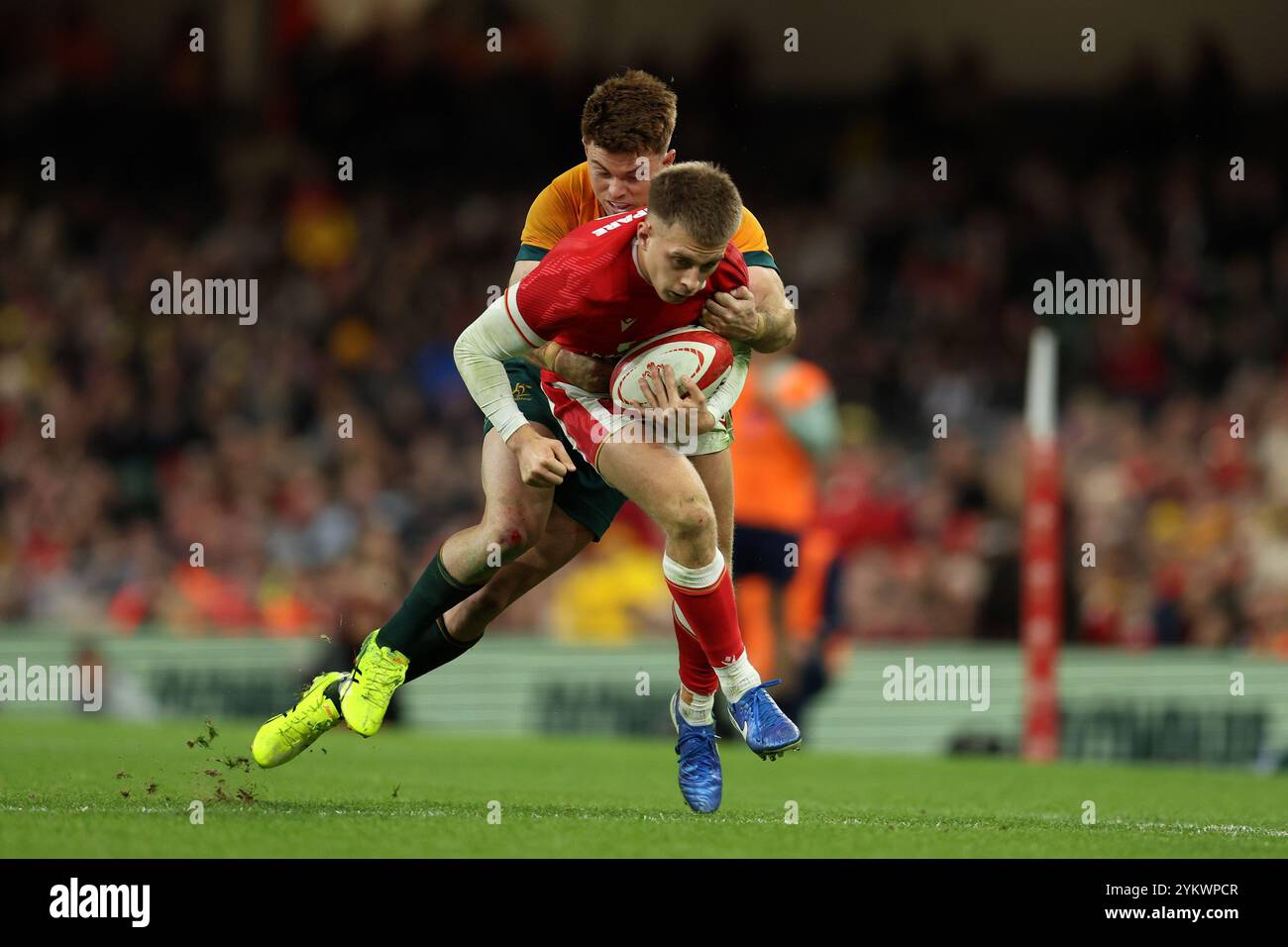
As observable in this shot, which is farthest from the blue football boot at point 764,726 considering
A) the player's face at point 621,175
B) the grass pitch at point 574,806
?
the player's face at point 621,175

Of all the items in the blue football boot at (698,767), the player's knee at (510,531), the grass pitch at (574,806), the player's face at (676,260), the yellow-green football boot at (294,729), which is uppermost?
the player's face at (676,260)

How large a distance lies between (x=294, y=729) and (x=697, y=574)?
1.40 metres

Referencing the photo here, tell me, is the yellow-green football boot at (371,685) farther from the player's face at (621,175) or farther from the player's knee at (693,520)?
the player's face at (621,175)

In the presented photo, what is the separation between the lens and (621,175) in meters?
6.12

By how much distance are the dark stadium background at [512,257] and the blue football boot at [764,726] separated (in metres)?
5.46

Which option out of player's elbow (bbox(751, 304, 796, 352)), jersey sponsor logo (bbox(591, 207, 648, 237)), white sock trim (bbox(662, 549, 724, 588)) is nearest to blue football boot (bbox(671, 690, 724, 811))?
white sock trim (bbox(662, 549, 724, 588))

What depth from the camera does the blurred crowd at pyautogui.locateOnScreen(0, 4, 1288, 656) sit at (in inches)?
505

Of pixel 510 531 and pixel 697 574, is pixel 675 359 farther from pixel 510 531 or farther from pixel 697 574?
pixel 510 531

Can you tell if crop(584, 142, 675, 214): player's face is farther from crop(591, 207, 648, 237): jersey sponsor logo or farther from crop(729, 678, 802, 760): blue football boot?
crop(729, 678, 802, 760): blue football boot

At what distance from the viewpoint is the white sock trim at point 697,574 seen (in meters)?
5.91

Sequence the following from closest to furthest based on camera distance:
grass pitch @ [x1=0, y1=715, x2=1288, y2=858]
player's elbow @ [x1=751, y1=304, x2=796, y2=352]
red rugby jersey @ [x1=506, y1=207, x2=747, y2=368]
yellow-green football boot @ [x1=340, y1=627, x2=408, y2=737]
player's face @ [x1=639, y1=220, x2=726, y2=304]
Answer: grass pitch @ [x1=0, y1=715, x2=1288, y2=858] → player's face @ [x1=639, y1=220, x2=726, y2=304] → red rugby jersey @ [x1=506, y1=207, x2=747, y2=368] → player's elbow @ [x1=751, y1=304, x2=796, y2=352] → yellow-green football boot @ [x1=340, y1=627, x2=408, y2=737]

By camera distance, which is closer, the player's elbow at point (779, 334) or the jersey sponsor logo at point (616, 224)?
the jersey sponsor logo at point (616, 224)

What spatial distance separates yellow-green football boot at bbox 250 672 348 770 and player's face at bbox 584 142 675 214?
6.08 ft
